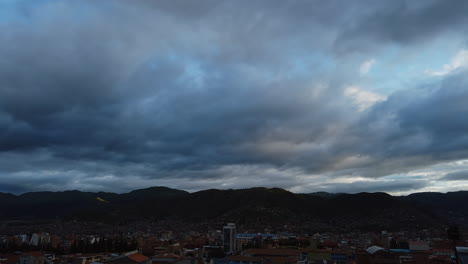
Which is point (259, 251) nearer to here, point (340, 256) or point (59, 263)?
point (340, 256)

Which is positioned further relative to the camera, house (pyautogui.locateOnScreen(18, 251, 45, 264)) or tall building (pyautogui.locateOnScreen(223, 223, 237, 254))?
tall building (pyautogui.locateOnScreen(223, 223, 237, 254))

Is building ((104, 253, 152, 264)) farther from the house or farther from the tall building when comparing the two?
the tall building

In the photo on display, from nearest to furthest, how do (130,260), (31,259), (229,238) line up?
(130,260)
(31,259)
(229,238)

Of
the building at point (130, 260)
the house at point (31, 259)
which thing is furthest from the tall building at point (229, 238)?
the house at point (31, 259)

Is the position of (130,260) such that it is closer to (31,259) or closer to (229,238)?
(31,259)

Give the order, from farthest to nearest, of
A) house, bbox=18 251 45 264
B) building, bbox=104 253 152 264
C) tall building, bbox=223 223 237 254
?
tall building, bbox=223 223 237 254 → house, bbox=18 251 45 264 → building, bbox=104 253 152 264

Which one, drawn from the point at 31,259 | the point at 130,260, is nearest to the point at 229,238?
the point at 130,260

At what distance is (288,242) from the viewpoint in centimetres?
12488

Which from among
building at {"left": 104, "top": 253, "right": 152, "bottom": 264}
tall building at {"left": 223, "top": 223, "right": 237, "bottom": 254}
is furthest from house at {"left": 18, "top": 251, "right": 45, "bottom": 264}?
tall building at {"left": 223, "top": 223, "right": 237, "bottom": 254}

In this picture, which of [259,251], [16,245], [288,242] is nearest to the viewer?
[259,251]

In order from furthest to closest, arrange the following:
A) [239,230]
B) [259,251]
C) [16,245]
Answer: [239,230] < [16,245] < [259,251]

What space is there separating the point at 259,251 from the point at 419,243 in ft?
149

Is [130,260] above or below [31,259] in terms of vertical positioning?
above

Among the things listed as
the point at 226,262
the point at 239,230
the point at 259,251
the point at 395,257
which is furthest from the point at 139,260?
the point at 239,230
